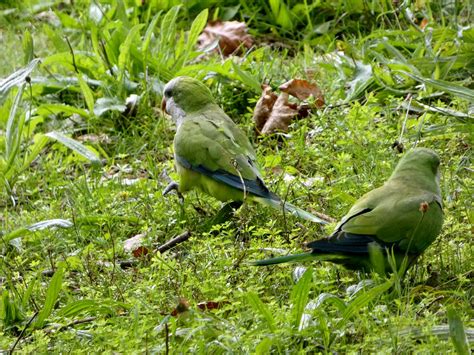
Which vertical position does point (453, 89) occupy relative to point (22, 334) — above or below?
below

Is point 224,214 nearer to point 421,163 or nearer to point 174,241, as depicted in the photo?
point 174,241

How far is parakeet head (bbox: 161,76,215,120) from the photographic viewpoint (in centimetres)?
546

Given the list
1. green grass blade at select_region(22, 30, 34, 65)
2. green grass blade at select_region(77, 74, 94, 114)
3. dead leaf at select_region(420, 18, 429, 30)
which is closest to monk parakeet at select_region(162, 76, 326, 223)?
green grass blade at select_region(77, 74, 94, 114)

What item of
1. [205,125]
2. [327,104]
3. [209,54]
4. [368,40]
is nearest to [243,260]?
[205,125]

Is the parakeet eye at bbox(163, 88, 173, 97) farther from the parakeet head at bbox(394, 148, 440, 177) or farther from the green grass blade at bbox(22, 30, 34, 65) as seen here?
the parakeet head at bbox(394, 148, 440, 177)

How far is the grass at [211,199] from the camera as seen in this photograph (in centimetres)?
355

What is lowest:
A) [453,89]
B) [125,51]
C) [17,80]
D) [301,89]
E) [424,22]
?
[424,22]

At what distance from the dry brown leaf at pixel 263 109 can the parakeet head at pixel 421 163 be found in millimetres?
1829

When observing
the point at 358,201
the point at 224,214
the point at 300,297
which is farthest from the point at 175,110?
the point at 300,297

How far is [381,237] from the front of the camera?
3836 millimetres

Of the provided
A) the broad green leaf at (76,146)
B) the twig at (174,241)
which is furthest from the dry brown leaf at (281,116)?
the twig at (174,241)

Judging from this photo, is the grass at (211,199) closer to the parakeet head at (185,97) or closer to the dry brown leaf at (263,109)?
the dry brown leaf at (263,109)

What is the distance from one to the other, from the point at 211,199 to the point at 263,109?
0.91 m

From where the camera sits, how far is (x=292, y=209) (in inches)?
178
